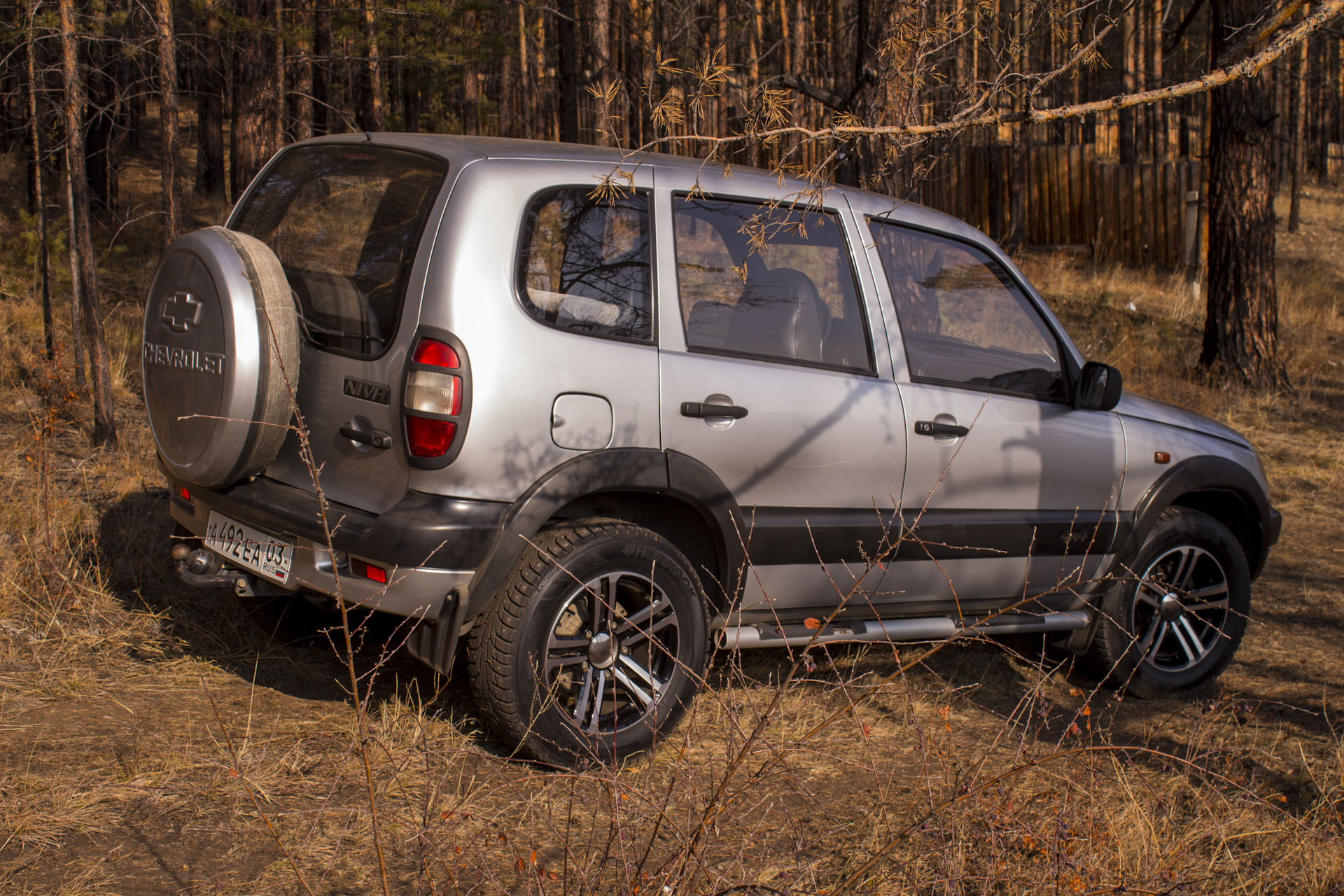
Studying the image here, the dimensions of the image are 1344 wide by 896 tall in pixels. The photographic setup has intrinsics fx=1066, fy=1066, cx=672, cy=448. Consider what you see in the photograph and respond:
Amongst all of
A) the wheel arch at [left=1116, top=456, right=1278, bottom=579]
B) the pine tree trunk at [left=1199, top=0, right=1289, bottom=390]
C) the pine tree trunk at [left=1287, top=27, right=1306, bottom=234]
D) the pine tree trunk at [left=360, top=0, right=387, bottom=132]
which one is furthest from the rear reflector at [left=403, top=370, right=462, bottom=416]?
the pine tree trunk at [left=1287, top=27, right=1306, bottom=234]

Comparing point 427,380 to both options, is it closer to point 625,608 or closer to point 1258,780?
point 625,608

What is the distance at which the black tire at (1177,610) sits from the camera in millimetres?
4453

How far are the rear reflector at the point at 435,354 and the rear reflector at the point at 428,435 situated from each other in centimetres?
16

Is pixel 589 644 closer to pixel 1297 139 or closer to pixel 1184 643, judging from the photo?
pixel 1184 643

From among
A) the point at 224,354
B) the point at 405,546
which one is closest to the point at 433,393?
the point at 405,546

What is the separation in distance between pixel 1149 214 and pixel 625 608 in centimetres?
1834

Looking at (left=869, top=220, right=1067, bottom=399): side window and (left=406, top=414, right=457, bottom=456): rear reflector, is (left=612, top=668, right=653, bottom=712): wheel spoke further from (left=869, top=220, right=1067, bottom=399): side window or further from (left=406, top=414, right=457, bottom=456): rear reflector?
(left=869, top=220, right=1067, bottom=399): side window

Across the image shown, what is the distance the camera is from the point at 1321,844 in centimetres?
297

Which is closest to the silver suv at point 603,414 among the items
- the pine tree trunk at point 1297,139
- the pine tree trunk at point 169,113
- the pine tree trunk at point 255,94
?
the pine tree trunk at point 169,113

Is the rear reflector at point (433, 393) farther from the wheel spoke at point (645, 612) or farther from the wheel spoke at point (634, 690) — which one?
the wheel spoke at point (634, 690)

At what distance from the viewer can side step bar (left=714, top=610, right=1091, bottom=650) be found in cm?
349

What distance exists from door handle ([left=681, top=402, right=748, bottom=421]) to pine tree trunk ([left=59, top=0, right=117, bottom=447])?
15.2ft

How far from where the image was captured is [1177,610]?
179 inches

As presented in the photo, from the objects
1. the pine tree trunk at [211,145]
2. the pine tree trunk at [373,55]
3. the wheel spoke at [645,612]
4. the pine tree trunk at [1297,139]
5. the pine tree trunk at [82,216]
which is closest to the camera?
the wheel spoke at [645,612]
